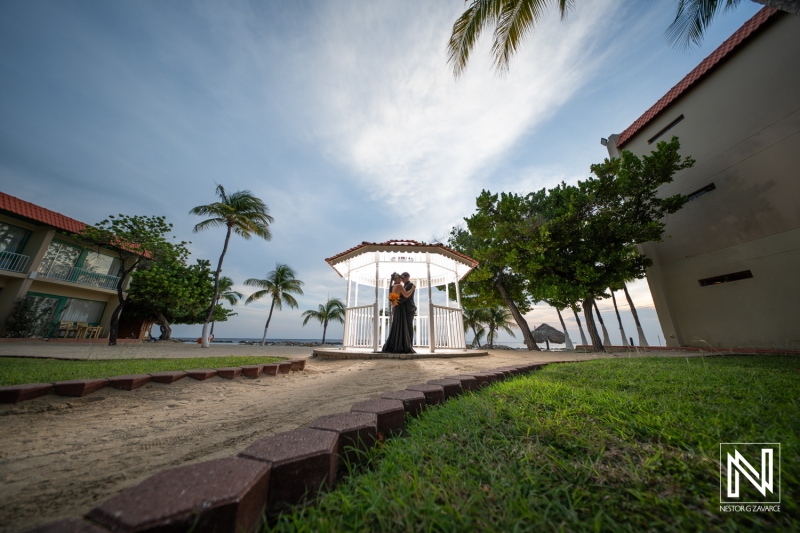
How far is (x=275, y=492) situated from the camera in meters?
1.03

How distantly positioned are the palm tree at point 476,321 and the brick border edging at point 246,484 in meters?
25.1

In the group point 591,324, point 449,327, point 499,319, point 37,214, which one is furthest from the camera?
point 499,319

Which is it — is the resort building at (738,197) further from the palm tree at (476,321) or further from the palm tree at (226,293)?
the palm tree at (226,293)

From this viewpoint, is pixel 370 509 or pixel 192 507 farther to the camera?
pixel 370 509

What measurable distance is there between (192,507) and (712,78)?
15.4 meters

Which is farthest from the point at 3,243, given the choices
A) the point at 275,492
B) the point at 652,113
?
the point at 652,113

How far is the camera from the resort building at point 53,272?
42.9ft

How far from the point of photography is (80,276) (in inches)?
605

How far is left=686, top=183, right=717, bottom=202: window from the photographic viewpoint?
898 centimetres

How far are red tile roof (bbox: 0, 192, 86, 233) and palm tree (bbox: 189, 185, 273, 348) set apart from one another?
5.63 m

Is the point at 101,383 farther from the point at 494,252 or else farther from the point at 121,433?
the point at 494,252

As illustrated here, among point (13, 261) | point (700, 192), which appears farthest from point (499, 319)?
point (13, 261)

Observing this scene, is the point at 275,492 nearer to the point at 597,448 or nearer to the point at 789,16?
the point at 597,448

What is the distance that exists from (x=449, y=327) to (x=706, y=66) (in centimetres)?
1223
